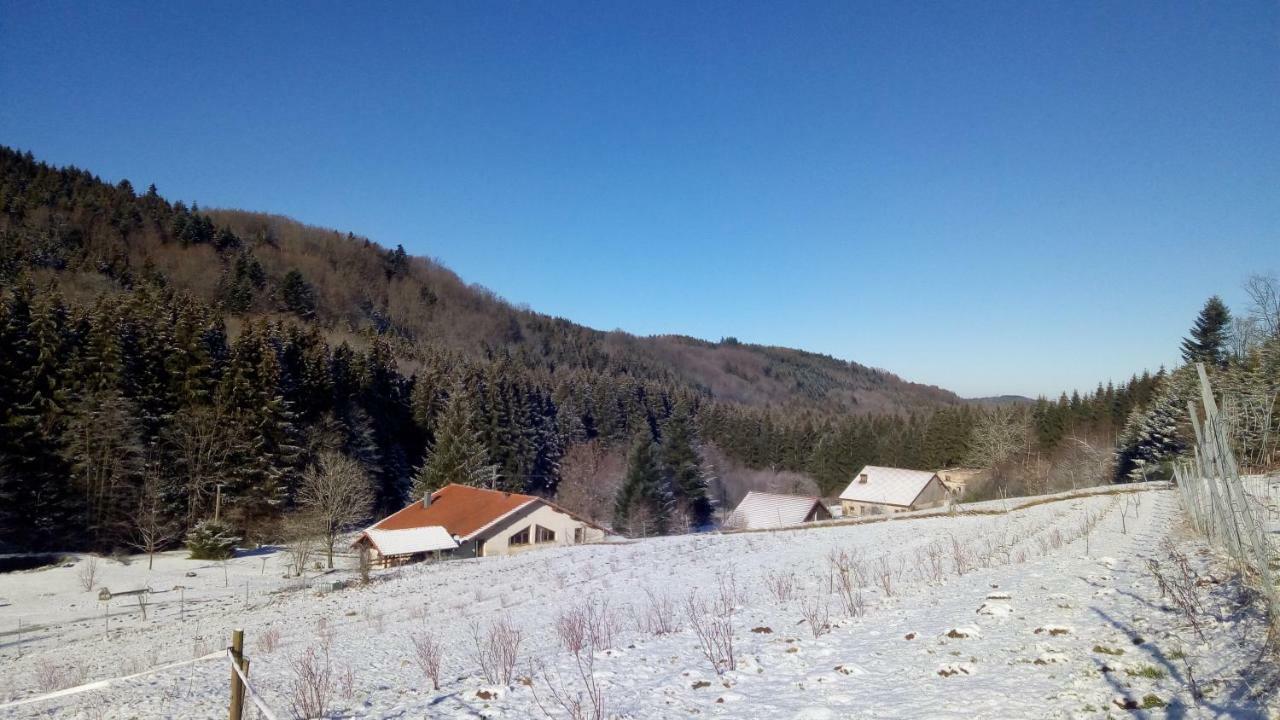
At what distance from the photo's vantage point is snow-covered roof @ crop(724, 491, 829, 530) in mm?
47281

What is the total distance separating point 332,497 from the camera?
106 ft

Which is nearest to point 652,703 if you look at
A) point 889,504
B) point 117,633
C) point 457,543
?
point 117,633

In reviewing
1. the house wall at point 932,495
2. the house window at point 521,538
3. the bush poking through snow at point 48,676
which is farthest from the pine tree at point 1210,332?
the bush poking through snow at point 48,676

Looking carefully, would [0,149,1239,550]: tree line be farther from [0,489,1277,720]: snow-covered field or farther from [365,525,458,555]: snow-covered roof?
[0,489,1277,720]: snow-covered field

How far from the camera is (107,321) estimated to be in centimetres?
3734

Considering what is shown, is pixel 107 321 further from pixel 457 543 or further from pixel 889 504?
pixel 889 504

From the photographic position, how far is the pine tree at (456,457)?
164ft

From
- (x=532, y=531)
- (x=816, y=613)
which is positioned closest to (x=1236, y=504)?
(x=816, y=613)

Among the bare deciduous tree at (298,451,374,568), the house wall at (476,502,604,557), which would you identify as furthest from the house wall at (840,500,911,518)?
the bare deciduous tree at (298,451,374,568)

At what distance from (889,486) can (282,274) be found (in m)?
104

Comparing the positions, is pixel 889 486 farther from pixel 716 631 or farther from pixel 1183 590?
pixel 716 631

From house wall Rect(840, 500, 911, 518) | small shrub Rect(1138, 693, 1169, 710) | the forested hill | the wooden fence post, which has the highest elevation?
the forested hill

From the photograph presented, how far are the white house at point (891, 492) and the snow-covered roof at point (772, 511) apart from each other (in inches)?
312

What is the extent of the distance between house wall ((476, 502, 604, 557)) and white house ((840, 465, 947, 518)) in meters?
25.4
